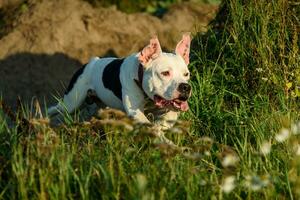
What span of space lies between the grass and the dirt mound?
7.09 ft

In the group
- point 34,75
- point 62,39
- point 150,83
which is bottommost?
point 34,75

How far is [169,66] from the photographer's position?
7.11 meters

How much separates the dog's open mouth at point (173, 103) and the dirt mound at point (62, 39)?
3.01 metres

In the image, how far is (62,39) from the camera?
1087 centimetres

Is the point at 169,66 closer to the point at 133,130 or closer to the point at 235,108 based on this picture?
the point at 235,108

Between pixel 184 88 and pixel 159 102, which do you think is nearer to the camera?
pixel 184 88

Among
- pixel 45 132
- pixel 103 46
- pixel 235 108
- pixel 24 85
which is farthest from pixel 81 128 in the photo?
pixel 103 46

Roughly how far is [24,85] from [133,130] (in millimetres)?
5160

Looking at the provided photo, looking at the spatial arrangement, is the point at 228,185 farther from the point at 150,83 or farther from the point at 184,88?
the point at 150,83

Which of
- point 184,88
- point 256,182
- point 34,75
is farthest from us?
point 34,75

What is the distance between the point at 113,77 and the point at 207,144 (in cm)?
203

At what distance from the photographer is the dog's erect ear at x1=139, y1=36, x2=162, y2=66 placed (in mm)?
7164

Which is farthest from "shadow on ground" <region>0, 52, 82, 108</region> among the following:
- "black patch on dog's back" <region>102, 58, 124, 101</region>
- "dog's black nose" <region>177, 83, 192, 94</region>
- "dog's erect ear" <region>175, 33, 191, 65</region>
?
"dog's black nose" <region>177, 83, 192, 94</region>

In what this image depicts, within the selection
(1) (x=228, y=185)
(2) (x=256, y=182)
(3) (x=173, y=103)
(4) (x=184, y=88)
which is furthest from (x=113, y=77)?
(2) (x=256, y=182)
